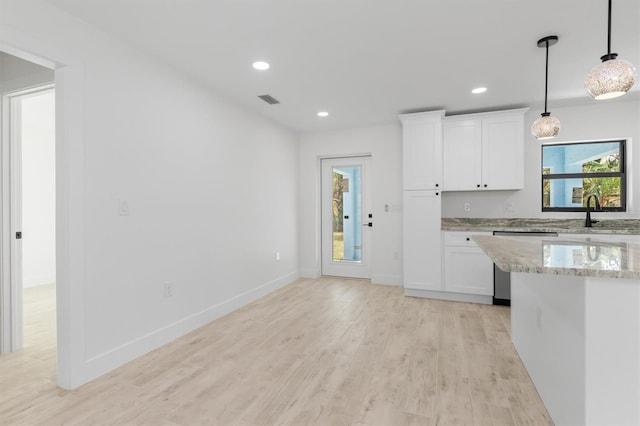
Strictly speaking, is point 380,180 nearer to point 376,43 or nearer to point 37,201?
point 376,43

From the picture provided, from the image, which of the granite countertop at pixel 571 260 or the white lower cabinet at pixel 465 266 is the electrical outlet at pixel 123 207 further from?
the white lower cabinet at pixel 465 266

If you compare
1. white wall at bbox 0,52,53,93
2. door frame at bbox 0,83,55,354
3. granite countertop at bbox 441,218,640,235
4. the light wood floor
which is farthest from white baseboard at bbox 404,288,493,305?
white wall at bbox 0,52,53,93

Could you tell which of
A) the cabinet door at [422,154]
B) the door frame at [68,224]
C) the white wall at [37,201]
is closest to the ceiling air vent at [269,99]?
the cabinet door at [422,154]

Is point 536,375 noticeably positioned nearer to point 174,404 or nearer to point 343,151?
point 174,404

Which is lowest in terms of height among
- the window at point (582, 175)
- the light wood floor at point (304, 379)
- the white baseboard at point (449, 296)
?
the light wood floor at point (304, 379)

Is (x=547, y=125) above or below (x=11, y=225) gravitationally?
above

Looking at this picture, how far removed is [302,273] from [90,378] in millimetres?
3520

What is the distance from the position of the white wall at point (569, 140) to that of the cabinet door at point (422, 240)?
1.96 ft

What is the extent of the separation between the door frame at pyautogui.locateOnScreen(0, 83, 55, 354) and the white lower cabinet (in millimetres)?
4395

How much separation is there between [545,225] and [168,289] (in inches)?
176

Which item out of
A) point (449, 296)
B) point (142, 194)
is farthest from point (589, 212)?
point (142, 194)

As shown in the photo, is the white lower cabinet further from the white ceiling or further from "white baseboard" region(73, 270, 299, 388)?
"white baseboard" region(73, 270, 299, 388)

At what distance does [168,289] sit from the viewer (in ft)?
9.59

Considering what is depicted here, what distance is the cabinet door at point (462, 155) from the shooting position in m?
Result: 4.23
